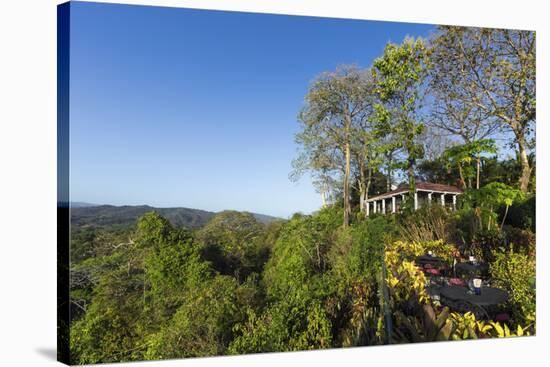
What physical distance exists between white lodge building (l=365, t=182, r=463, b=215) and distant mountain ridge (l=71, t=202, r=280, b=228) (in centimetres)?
153

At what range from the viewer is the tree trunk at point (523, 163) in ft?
24.7

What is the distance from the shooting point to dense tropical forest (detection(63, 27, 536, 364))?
5.95 m

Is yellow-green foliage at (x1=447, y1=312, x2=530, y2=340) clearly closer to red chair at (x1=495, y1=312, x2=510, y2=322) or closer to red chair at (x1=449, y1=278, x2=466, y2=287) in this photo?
red chair at (x1=495, y1=312, x2=510, y2=322)

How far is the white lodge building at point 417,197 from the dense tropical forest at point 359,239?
9cm

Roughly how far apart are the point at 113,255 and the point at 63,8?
2.90 meters

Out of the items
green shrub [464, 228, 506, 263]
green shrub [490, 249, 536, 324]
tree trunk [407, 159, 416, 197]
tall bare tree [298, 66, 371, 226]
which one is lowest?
green shrub [490, 249, 536, 324]

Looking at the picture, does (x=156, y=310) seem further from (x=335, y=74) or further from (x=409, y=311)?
(x=335, y=74)

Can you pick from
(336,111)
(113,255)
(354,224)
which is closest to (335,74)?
(336,111)

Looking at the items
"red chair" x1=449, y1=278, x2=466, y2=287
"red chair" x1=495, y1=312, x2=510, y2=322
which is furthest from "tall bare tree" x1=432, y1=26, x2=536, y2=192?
"red chair" x1=495, y1=312, x2=510, y2=322

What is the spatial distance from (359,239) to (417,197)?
115 centimetres

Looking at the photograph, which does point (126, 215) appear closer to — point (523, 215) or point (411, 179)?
point (411, 179)

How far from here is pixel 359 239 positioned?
7.04 meters

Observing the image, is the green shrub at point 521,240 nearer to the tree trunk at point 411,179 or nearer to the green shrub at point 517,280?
the green shrub at point 517,280

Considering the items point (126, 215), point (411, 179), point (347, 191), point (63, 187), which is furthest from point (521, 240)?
point (63, 187)
